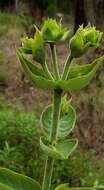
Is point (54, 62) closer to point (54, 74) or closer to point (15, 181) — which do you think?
point (54, 74)

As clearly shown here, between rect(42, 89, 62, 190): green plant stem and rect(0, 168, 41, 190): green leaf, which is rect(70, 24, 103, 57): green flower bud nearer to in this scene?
rect(42, 89, 62, 190): green plant stem

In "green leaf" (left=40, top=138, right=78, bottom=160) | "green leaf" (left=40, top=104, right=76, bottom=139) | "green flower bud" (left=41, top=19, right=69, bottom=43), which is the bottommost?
"green leaf" (left=40, top=138, right=78, bottom=160)

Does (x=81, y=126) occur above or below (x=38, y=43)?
below

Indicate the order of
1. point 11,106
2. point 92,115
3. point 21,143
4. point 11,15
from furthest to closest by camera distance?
point 11,15 < point 11,106 < point 92,115 < point 21,143

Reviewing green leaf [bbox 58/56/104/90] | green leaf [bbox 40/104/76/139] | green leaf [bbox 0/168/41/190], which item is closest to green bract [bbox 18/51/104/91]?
green leaf [bbox 58/56/104/90]

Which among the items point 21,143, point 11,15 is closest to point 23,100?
point 21,143

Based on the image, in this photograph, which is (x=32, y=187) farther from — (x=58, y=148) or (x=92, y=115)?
(x=92, y=115)

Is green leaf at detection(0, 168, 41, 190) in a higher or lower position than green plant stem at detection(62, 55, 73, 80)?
lower
